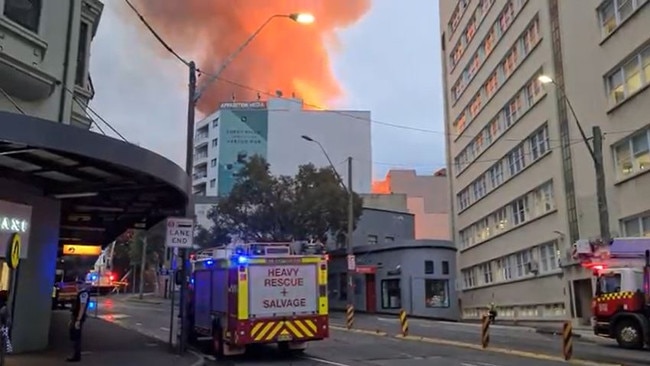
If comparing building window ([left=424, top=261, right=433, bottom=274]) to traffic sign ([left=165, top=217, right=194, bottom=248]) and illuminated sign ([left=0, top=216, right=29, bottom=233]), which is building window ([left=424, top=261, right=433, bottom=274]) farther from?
illuminated sign ([left=0, top=216, right=29, bottom=233])

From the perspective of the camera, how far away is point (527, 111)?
123 feet

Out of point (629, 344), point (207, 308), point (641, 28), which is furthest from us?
point (641, 28)

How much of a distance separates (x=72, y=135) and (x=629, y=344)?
1694 centimetres

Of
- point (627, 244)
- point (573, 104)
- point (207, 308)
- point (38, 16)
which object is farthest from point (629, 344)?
point (38, 16)

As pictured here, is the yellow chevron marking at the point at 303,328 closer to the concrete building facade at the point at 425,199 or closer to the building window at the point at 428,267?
the building window at the point at 428,267

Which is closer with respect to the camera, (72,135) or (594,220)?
(72,135)

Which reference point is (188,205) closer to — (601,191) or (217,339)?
(217,339)

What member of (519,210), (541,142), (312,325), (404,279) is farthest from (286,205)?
(312,325)

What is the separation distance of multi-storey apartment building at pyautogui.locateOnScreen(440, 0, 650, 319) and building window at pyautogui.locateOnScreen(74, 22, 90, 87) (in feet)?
55.9

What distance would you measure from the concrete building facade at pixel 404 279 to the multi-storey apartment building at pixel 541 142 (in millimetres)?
2183

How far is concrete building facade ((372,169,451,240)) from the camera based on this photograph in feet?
263

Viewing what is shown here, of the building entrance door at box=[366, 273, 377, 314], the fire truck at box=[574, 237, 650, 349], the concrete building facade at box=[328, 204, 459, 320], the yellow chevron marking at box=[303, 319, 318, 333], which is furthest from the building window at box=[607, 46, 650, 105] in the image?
the building entrance door at box=[366, 273, 377, 314]

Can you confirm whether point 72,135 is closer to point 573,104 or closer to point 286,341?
point 286,341

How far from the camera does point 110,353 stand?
16.4 metres
